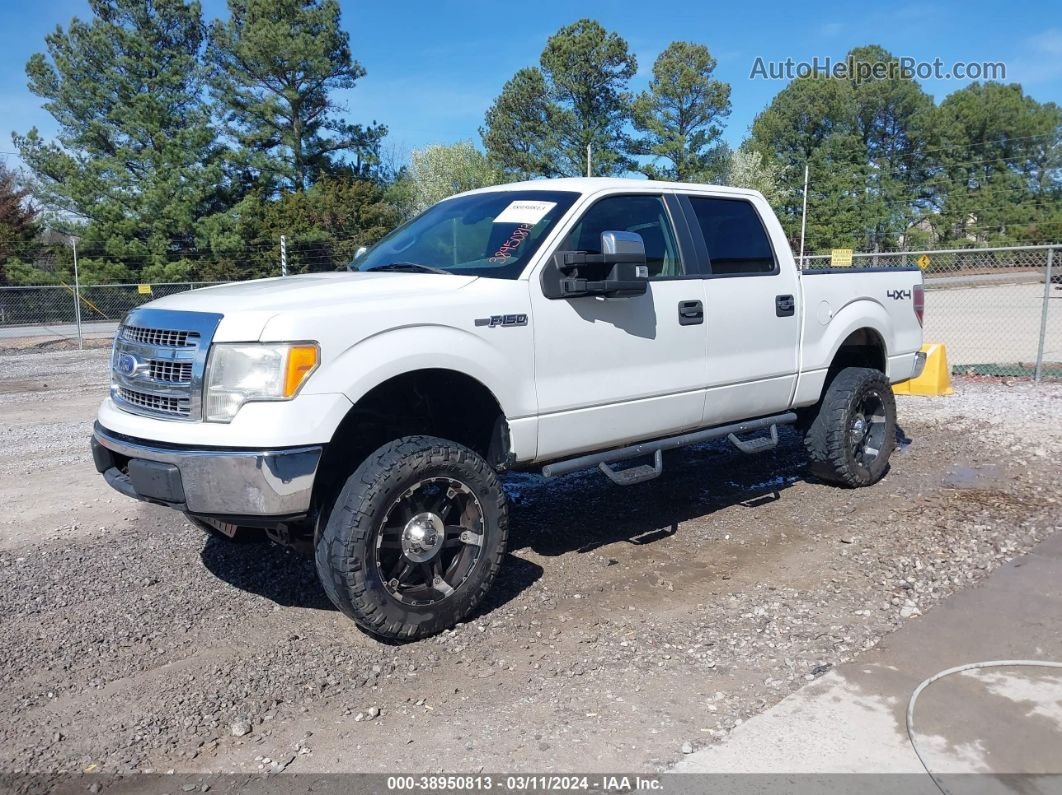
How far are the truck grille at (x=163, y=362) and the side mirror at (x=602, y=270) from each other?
169 cm

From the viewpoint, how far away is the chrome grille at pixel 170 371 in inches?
146

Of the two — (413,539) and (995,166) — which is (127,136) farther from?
(995,166)

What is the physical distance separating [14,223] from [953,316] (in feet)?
118

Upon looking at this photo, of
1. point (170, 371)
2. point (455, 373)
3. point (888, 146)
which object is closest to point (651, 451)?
point (455, 373)

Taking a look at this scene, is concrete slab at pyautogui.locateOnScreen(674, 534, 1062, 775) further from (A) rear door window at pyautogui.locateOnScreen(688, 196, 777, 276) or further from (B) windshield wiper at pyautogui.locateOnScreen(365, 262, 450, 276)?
(B) windshield wiper at pyautogui.locateOnScreen(365, 262, 450, 276)

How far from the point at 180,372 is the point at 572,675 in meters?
2.14

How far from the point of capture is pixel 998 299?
30625 mm

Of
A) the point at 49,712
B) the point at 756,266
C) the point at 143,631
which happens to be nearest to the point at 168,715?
the point at 49,712

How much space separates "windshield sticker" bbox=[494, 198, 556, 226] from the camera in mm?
4742

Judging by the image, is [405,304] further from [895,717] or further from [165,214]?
[165,214]

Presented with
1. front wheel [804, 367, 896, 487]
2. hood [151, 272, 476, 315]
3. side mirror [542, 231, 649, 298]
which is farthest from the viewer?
front wheel [804, 367, 896, 487]

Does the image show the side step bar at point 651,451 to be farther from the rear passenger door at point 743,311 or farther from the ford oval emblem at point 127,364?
the ford oval emblem at point 127,364

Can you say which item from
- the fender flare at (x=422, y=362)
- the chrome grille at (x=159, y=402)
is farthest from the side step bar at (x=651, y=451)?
the chrome grille at (x=159, y=402)

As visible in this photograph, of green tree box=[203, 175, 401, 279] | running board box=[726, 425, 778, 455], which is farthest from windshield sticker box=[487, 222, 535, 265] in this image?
green tree box=[203, 175, 401, 279]
